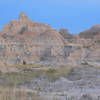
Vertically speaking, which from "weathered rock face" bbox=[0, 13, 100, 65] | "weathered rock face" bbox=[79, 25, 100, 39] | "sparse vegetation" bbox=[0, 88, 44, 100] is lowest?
"sparse vegetation" bbox=[0, 88, 44, 100]

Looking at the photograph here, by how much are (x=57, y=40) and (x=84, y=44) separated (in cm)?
770

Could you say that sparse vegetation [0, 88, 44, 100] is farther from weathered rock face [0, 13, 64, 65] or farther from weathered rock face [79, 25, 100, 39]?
weathered rock face [79, 25, 100, 39]

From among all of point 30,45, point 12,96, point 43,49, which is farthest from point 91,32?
point 12,96

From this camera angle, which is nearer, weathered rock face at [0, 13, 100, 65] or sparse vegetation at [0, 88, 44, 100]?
sparse vegetation at [0, 88, 44, 100]

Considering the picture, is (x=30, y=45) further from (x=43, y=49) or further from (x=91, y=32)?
(x=91, y=32)

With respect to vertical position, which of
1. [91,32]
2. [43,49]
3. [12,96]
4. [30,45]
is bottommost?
[12,96]

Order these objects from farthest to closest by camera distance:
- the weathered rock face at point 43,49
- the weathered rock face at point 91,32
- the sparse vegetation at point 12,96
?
the weathered rock face at point 91,32
the weathered rock face at point 43,49
the sparse vegetation at point 12,96

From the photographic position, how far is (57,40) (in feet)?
344

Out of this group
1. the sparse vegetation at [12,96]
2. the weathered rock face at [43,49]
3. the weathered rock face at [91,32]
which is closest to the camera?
the sparse vegetation at [12,96]

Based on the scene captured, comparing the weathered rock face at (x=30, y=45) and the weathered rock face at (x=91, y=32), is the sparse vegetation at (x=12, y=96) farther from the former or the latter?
the weathered rock face at (x=91, y=32)

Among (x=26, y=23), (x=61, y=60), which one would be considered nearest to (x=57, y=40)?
(x=61, y=60)

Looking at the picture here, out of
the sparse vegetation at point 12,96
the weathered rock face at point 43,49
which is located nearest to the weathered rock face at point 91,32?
the weathered rock face at point 43,49

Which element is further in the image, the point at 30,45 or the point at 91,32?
the point at 91,32

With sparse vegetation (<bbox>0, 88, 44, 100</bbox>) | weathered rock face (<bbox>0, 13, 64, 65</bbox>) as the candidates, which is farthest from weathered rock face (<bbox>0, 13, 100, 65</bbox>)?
sparse vegetation (<bbox>0, 88, 44, 100</bbox>)
